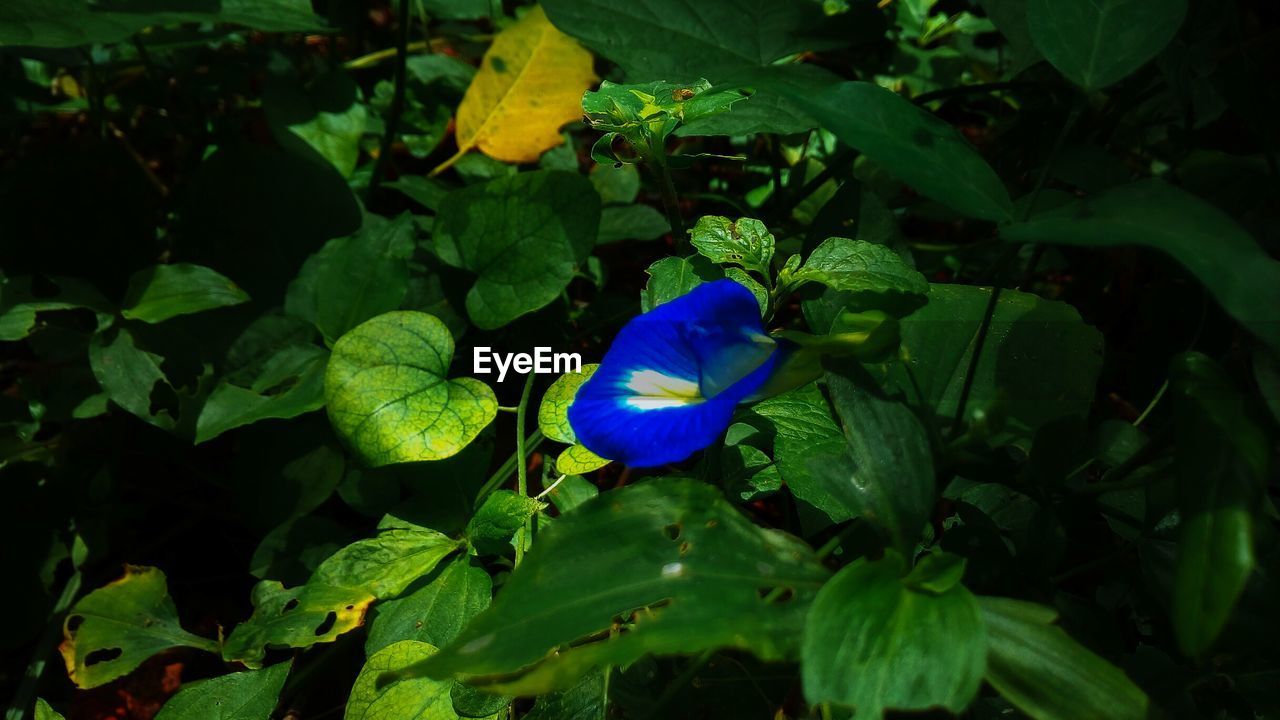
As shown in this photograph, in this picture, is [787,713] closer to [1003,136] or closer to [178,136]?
[1003,136]

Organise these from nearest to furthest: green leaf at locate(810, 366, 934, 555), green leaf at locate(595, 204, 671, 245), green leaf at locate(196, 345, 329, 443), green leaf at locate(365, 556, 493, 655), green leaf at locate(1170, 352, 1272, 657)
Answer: green leaf at locate(1170, 352, 1272, 657) → green leaf at locate(810, 366, 934, 555) → green leaf at locate(365, 556, 493, 655) → green leaf at locate(196, 345, 329, 443) → green leaf at locate(595, 204, 671, 245)

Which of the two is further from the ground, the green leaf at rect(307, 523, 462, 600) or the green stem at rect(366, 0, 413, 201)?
the green stem at rect(366, 0, 413, 201)

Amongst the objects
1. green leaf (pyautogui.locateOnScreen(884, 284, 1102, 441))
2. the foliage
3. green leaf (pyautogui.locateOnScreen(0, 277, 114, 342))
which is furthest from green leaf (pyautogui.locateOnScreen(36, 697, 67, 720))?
green leaf (pyautogui.locateOnScreen(884, 284, 1102, 441))

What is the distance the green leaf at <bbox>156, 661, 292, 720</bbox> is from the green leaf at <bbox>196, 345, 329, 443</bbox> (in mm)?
246

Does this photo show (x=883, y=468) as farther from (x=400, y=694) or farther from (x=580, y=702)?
(x=400, y=694)

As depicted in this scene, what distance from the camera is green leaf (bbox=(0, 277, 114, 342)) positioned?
1005 millimetres

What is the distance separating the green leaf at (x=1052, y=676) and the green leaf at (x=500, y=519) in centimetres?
41

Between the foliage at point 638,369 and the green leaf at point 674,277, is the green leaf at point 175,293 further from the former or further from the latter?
the green leaf at point 674,277

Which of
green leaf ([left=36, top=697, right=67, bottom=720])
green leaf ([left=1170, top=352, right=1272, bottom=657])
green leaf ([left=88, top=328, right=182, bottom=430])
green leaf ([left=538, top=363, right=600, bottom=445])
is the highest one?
green leaf ([left=1170, top=352, right=1272, bottom=657])

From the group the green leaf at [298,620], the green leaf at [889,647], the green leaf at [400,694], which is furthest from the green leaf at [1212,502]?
the green leaf at [298,620]

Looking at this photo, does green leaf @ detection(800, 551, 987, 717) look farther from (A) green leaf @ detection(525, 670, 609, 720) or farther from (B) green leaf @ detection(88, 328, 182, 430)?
(B) green leaf @ detection(88, 328, 182, 430)

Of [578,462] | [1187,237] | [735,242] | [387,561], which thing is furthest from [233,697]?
[1187,237]

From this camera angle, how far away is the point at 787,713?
797 mm

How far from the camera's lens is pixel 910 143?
0.60 metres
